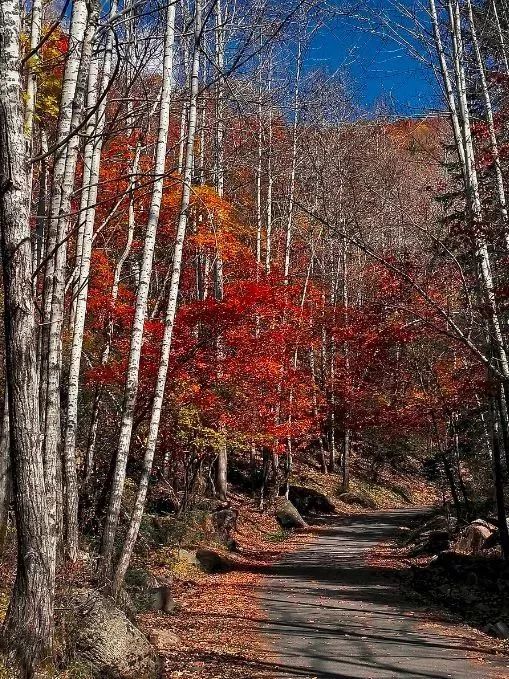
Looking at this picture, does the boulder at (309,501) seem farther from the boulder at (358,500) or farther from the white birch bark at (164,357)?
the white birch bark at (164,357)

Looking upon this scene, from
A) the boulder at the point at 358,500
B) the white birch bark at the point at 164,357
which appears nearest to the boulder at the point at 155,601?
the white birch bark at the point at 164,357

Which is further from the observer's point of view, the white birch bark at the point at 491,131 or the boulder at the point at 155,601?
the white birch bark at the point at 491,131

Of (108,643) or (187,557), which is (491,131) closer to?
(108,643)

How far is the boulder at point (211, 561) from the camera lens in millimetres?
13227

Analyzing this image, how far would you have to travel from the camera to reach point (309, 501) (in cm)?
2488

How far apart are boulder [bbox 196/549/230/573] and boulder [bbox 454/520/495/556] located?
489 cm

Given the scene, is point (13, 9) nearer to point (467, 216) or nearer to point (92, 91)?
point (92, 91)

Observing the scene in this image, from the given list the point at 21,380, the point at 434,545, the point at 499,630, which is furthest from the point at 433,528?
the point at 21,380

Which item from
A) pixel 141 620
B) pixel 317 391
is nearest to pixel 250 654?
pixel 141 620

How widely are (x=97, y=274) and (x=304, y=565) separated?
329 inches

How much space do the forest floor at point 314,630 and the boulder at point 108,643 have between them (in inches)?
20.5

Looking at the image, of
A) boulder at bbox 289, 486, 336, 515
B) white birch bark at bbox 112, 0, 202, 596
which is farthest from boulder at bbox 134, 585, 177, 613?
boulder at bbox 289, 486, 336, 515

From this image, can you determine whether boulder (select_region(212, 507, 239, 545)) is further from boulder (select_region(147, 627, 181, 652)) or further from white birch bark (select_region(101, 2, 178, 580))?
boulder (select_region(147, 627, 181, 652))

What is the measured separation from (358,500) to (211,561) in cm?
1502
